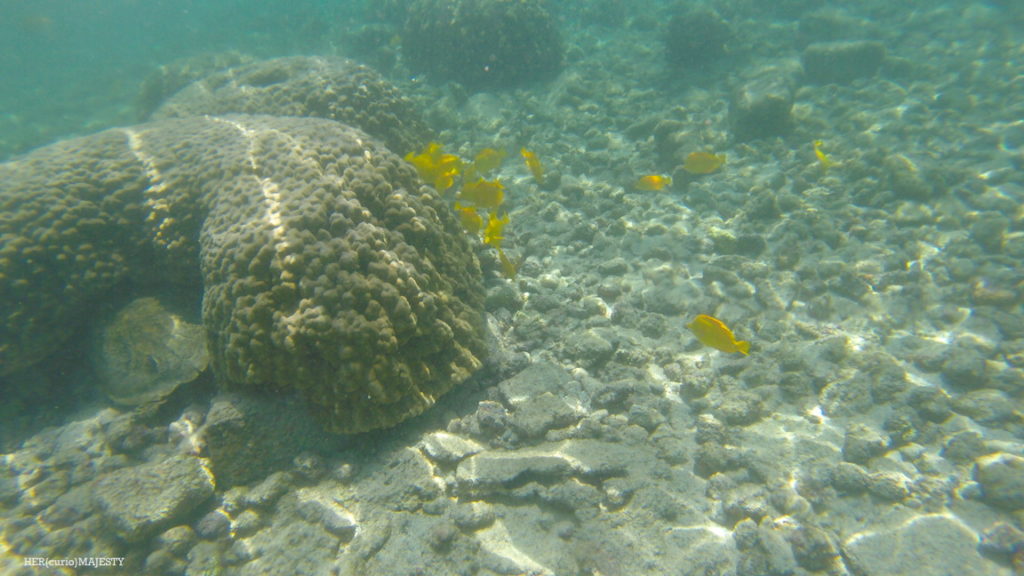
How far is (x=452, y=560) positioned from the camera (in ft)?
10.8

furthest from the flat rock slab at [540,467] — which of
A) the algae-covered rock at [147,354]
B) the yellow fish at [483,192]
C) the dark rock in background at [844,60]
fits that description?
the dark rock in background at [844,60]

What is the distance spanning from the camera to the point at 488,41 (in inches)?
450

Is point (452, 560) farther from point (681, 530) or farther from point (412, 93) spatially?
point (412, 93)

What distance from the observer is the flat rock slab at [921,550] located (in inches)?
130

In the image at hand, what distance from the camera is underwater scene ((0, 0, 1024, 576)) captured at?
3.50 metres

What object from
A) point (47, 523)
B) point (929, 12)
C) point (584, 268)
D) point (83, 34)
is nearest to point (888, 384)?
point (584, 268)

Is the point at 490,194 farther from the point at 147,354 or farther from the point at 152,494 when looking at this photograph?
the point at 152,494

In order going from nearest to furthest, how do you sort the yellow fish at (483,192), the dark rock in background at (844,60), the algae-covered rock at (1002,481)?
the algae-covered rock at (1002,481) < the yellow fish at (483,192) < the dark rock in background at (844,60)

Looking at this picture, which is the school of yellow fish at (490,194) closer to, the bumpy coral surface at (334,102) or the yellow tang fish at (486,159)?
the yellow tang fish at (486,159)

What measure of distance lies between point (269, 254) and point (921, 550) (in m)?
5.47

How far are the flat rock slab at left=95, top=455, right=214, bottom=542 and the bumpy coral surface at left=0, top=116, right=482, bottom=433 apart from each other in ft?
2.59

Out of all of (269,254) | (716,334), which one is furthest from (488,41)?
(716,334)

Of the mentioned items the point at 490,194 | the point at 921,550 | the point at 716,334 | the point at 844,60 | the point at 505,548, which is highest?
the point at 490,194

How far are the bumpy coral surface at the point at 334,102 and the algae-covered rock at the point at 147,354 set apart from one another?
13.1 feet
